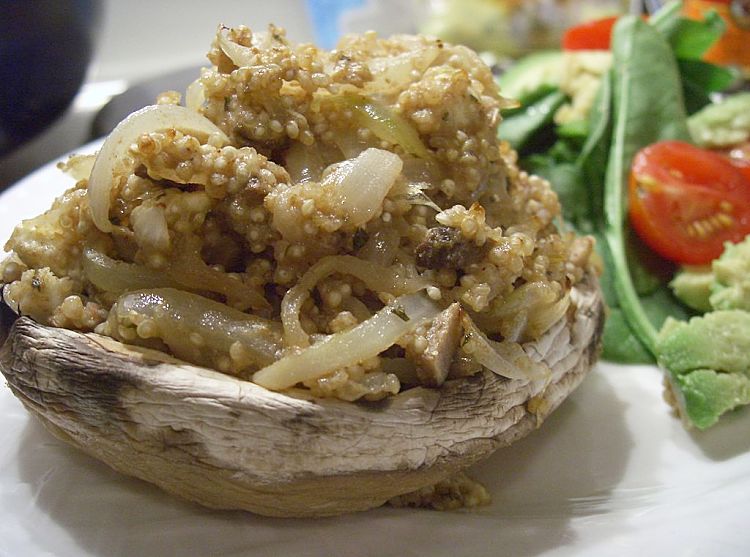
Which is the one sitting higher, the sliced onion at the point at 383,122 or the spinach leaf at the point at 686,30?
the sliced onion at the point at 383,122

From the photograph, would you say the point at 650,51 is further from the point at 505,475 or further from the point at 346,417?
the point at 346,417

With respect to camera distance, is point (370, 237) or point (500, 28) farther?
point (500, 28)

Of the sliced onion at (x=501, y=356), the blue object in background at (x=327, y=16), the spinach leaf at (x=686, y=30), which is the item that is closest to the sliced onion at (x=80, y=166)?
the sliced onion at (x=501, y=356)

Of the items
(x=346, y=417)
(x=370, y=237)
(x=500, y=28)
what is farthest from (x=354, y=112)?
(x=500, y=28)

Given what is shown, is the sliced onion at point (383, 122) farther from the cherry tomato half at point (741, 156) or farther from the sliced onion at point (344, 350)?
the cherry tomato half at point (741, 156)

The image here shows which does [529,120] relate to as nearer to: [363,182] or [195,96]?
[195,96]

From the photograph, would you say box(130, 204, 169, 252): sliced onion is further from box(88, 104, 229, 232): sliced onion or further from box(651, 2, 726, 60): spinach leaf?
box(651, 2, 726, 60): spinach leaf

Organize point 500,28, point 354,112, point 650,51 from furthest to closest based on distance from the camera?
point 500,28 → point 650,51 → point 354,112
